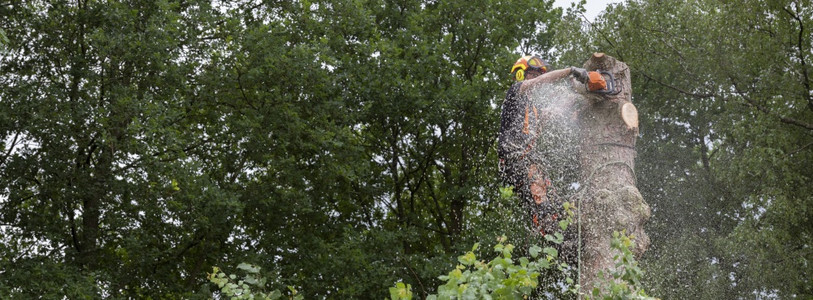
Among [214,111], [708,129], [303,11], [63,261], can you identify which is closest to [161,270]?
[63,261]

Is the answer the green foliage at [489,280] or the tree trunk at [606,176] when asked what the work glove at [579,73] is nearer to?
the tree trunk at [606,176]

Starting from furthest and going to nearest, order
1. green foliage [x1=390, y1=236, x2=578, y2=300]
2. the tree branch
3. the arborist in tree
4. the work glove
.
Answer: the tree branch
the arborist in tree
the work glove
green foliage [x1=390, y1=236, x2=578, y2=300]

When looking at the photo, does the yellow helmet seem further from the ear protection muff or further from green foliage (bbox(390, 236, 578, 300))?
green foliage (bbox(390, 236, 578, 300))

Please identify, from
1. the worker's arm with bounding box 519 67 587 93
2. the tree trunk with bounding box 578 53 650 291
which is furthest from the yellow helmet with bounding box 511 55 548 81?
the tree trunk with bounding box 578 53 650 291

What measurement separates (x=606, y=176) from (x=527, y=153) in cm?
97

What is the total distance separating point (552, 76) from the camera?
10.3m

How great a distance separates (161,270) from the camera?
1563cm

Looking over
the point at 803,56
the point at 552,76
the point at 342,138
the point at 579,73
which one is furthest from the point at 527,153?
the point at 803,56

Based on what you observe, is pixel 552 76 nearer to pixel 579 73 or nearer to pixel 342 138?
pixel 579 73

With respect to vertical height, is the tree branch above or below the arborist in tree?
above

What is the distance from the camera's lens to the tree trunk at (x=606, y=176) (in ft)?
31.8

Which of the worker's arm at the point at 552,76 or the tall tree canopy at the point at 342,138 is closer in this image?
the worker's arm at the point at 552,76

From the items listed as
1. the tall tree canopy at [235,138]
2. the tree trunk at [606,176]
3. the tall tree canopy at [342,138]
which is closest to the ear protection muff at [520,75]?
the tree trunk at [606,176]

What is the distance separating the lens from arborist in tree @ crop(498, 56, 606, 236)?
10382 millimetres
